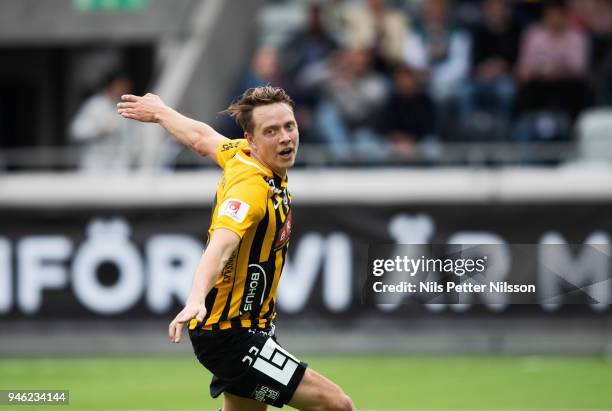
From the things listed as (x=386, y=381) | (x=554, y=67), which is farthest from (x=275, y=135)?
(x=554, y=67)

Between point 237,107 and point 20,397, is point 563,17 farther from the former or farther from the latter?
point 237,107

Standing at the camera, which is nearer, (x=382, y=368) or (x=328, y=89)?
(x=382, y=368)

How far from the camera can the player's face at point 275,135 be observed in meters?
6.83

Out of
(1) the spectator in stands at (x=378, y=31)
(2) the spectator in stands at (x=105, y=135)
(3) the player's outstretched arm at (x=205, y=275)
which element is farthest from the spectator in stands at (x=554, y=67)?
(3) the player's outstretched arm at (x=205, y=275)

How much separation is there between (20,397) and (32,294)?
148 inches

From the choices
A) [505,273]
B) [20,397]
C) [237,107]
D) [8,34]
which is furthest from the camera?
[8,34]

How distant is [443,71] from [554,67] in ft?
4.99

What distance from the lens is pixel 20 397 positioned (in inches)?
411

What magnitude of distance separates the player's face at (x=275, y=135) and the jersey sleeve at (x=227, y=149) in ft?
1.14

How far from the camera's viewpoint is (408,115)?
1569cm

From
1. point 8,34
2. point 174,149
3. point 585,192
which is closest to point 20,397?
point 174,149

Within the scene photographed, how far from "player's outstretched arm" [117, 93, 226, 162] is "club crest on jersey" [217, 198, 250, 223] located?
1.00 meters

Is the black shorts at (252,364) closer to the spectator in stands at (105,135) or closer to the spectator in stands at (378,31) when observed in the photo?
the spectator in stands at (105,135)

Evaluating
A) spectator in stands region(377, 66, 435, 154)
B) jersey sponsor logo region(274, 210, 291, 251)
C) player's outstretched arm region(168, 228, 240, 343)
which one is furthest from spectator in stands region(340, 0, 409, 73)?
player's outstretched arm region(168, 228, 240, 343)
